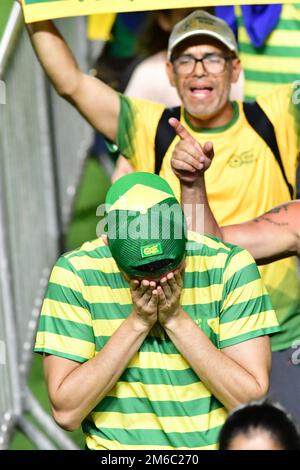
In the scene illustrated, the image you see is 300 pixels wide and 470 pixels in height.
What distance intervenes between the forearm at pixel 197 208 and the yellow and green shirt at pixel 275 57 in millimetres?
1513

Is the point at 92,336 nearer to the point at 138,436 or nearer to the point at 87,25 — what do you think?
the point at 138,436

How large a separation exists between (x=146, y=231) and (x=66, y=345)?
50cm

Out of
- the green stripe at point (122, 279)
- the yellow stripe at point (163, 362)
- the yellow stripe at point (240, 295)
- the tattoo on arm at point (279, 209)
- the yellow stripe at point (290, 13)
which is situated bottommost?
the yellow stripe at point (163, 362)

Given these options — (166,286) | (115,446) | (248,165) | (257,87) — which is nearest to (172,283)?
(166,286)

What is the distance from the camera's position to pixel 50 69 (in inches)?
211

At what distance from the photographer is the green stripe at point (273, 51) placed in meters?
5.95

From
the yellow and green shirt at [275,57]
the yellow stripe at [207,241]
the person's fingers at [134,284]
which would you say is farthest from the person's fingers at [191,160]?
the yellow and green shirt at [275,57]

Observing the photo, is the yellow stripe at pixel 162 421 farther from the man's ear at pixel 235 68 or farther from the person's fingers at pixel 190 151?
the man's ear at pixel 235 68

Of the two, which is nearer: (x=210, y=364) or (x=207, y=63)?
(x=210, y=364)

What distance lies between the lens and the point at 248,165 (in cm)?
520

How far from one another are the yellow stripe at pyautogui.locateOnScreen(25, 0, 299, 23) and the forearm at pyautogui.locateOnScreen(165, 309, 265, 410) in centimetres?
139

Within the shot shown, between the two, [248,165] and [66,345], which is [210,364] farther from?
[248,165]

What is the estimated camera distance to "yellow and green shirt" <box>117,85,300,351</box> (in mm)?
5074

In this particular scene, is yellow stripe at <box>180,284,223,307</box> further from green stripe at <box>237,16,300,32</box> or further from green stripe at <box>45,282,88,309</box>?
green stripe at <box>237,16,300,32</box>
